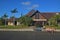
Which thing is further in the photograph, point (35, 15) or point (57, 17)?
point (35, 15)

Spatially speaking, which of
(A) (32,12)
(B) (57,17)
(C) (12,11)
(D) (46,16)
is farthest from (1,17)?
(B) (57,17)

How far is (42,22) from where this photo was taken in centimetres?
7306

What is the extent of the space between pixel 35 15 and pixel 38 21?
3829 millimetres

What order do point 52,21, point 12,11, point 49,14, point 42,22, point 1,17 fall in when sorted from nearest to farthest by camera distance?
point 52,21
point 42,22
point 49,14
point 12,11
point 1,17

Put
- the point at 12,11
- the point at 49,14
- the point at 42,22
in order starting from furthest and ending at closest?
1. the point at 12,11
2. the point at 49,14
3. the point at 42,22

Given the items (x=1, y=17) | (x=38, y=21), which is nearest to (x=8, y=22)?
(x=1, y=17)

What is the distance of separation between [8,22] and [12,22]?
2.19 meters

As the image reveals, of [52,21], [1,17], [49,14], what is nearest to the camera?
[52,21]

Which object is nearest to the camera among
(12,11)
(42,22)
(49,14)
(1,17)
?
(42,22)

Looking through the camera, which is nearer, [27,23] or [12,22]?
[27,23]

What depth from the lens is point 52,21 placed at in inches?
2534

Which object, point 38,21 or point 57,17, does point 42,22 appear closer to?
point 38,21

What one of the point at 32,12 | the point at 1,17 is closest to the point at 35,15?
the point at 32,12

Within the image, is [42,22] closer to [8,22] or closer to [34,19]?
[34,19]
